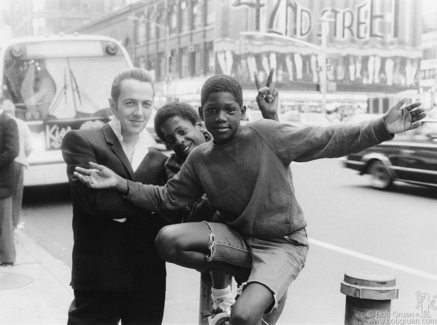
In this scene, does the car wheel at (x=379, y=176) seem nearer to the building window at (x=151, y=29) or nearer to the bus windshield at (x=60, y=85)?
the bus windshield at (x=60, y=85)

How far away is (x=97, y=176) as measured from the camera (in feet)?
8.31

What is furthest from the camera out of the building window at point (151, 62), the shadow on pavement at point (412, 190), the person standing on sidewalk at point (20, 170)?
the building window at point (151, 62)

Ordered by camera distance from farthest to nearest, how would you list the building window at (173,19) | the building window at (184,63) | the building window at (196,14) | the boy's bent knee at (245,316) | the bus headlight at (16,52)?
the building window at (173,19), the building window at (184,63), the building window at (196,14), the bus headlight at (16,52), the boy's bent knee at (245,316)

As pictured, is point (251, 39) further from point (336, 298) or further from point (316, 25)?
point (336, 298)

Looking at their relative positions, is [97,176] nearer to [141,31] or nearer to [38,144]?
[38,144]

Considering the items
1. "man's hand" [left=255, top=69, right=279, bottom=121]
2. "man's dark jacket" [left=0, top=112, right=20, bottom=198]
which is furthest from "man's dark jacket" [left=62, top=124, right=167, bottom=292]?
"man's dark jacket" [left=0, top=112, right=20, bottom=198]

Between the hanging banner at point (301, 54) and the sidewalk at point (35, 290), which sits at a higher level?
the hanging banner at point (301, 54)

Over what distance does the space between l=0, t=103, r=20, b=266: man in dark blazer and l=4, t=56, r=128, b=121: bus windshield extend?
4.52m

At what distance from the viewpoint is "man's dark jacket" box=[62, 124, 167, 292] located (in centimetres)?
263

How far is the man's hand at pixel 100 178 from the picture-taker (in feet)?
8.21

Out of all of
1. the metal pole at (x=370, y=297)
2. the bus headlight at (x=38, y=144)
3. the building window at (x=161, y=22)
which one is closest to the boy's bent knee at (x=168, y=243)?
the metal pole at (x=370, y=297)

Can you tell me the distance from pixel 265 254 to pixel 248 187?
276mm

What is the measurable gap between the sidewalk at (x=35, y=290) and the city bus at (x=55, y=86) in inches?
156

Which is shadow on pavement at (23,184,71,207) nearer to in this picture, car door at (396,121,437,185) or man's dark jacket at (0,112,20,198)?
man's dark jacket at (0,112,20,198)
